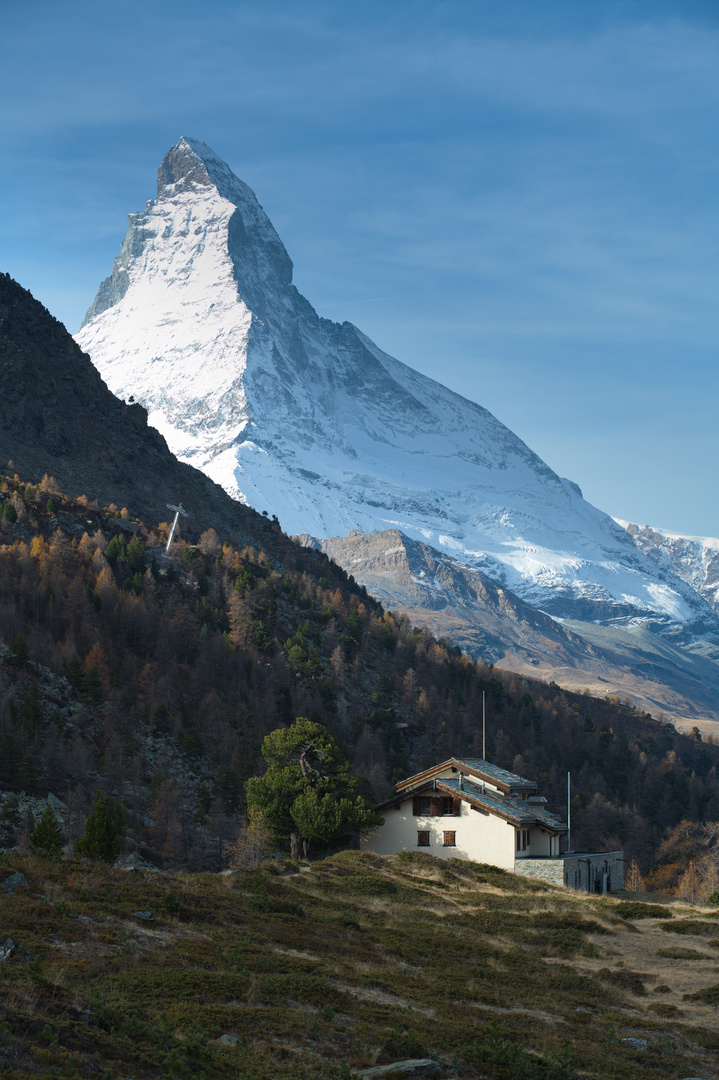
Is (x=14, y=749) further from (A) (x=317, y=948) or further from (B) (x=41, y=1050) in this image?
(B) (x=41, y=1050)

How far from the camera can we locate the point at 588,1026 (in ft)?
90.7

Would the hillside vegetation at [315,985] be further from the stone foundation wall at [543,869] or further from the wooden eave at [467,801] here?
the wooden eave at [467,801]

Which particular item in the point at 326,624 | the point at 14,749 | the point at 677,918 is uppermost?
the point at 326,624

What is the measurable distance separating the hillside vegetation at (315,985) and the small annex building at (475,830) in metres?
17.3

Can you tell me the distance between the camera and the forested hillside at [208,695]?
290ft

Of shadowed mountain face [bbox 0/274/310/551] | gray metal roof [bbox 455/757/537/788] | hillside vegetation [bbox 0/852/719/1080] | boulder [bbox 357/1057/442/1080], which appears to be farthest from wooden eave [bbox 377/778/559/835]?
shadowed mountain face [bbox 0/274/310/551]

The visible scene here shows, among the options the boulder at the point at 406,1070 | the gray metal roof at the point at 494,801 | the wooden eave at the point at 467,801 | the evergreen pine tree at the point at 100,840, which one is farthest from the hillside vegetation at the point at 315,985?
the gray metal roof at the point at 494,801

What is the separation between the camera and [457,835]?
212 ft

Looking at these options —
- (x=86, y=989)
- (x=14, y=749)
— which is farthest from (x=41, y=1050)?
(x=14, y=749)

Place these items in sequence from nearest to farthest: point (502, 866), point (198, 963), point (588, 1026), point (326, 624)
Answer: point (198, 963) → point (588, 1026) → point (502, 866) → point (326, 624)

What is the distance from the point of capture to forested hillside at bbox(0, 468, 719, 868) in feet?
290

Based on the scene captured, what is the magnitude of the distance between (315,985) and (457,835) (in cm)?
4053

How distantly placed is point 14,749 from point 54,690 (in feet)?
59.0

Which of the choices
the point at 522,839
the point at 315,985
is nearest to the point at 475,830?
the point at 522,839
